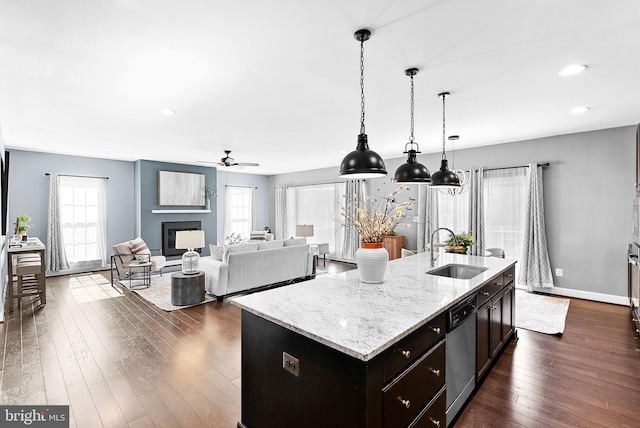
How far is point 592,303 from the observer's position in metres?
4.70

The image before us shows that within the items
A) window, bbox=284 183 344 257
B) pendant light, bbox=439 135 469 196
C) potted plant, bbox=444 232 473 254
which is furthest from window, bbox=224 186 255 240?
potted plant, bbox=444 232 473 254

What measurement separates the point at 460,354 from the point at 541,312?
3025mm

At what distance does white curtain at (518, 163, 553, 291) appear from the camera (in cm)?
510

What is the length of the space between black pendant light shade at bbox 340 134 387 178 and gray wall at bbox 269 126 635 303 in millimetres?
4506

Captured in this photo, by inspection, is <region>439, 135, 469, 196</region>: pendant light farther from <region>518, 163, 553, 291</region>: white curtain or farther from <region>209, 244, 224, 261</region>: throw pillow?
<region>209, 244, 224, 261</region>: throw pillow

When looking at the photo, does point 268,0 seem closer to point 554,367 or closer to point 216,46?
point 216,46

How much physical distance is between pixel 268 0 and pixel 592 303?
19.0ft

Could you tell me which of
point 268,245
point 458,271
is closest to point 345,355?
point 458,271

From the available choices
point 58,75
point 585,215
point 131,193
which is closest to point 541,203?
point 585,215

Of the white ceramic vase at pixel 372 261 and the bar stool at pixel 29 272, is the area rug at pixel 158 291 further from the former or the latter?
the white ceramic vase at pixel 372 261

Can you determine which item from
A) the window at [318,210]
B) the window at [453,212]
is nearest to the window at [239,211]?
the window at [318,210]

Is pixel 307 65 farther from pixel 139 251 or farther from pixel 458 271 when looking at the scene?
pixel 139 251

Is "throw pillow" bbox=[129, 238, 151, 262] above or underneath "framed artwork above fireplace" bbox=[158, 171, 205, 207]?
underneath

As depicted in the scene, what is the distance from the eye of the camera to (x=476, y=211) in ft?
19.0
